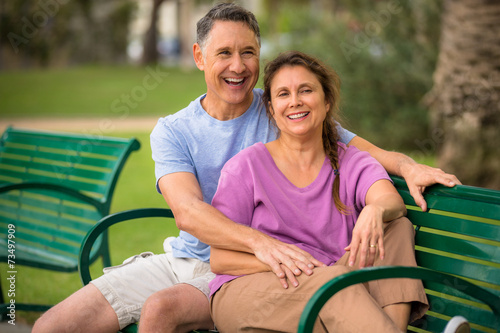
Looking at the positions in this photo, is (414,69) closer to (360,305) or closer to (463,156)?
(463,156)

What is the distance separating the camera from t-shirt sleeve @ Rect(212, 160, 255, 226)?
2.50 meters

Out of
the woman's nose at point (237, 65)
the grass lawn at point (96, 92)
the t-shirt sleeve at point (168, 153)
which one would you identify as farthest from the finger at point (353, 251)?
the grass lawn at point (96, 92)

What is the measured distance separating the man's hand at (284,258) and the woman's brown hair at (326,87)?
12.7 inches

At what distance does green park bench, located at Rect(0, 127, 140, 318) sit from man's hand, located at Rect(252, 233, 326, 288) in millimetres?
1572

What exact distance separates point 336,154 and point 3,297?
2.27 m

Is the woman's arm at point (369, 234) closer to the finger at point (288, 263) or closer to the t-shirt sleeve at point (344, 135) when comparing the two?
the finger at point (288, 263)

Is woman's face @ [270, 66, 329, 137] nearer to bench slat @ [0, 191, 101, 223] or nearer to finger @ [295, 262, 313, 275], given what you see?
finger @ [295, 262, 313, 275]

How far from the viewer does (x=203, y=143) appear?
9.36 feet

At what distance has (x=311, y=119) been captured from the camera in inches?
102

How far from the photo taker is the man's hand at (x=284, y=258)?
224 centimetres

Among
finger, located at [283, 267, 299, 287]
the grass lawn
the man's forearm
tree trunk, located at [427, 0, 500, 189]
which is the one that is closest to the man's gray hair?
the man's forearm

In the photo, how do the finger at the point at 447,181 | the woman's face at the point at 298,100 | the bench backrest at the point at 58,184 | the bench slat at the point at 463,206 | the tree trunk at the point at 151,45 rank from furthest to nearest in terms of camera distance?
the tree trunk at the point at 151,45, the bench backrest at the point at 58,184, the woman's face at the point at 298,100, the finger at the point at 447,181, the bench slat at the point at 463,206

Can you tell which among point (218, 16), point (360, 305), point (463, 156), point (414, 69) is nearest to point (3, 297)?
point (218, 16)

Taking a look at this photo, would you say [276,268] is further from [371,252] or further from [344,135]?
[344,135]
